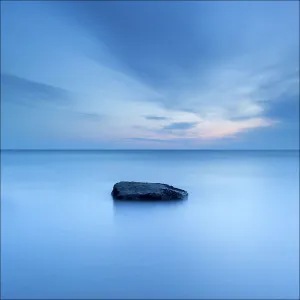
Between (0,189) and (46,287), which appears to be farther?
(0,189)

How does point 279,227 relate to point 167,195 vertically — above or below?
below

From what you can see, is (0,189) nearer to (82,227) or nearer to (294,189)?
(82,227)

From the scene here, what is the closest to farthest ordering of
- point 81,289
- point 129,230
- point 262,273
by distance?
point 81,289, point 262,273, point 129,230

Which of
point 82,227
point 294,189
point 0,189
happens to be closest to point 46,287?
point 82,227

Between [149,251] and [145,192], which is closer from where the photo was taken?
[149,251]

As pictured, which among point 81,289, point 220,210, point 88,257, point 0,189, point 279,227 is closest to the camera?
point 81,289

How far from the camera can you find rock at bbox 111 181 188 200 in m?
11.3

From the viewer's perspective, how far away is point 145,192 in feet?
37.2

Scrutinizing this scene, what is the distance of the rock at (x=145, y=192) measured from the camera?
445 inches

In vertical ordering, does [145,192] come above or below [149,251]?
above

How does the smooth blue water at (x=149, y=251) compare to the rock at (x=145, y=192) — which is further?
the rock at (x=145, y=192)

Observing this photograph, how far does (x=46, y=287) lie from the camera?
509 centimetres

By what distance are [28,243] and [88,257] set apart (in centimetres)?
199

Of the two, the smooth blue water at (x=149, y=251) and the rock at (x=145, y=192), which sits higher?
the rock at (x=145, y=192)
